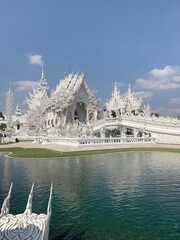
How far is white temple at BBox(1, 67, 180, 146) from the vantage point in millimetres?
32000

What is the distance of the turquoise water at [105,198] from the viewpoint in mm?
6556

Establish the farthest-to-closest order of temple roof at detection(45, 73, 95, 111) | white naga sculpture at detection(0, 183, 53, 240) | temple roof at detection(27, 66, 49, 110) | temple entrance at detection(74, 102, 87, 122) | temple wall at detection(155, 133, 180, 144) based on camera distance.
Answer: temple roof at detection(27, 66, 49, 110) < temple entrance at detection(74, 102, 87, 122) < temple roof at detection(45, 73, 95, 111) < temple wall at detection(155, 133, 180, 144) < white naga sculpture at detection(0, 183, 53, 240)

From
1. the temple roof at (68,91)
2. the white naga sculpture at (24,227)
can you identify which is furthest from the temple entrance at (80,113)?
the white naga sculpture at (24,227)

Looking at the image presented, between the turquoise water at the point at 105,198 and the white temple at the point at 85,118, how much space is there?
45.6 ft

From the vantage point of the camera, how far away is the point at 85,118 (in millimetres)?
56094

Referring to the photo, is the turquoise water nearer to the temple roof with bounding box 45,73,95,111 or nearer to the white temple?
the white temple

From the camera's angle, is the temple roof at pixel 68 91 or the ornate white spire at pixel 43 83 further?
the ornate white spire at pixel 43 83

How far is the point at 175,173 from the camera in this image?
13.0 metres

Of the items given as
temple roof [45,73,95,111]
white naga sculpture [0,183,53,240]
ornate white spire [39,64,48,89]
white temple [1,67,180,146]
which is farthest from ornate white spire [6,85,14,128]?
white naga sculpture [0,183,53,240]

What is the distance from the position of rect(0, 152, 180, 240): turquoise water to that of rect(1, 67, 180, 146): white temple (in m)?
13.9

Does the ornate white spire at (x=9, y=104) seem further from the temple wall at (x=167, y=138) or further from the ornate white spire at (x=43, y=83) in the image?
the temple wall at (x=167, y=138)

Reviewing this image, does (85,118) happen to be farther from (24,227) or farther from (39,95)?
(24,227)

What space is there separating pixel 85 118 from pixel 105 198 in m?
47.1

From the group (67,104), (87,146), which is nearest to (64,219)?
(87,146)
